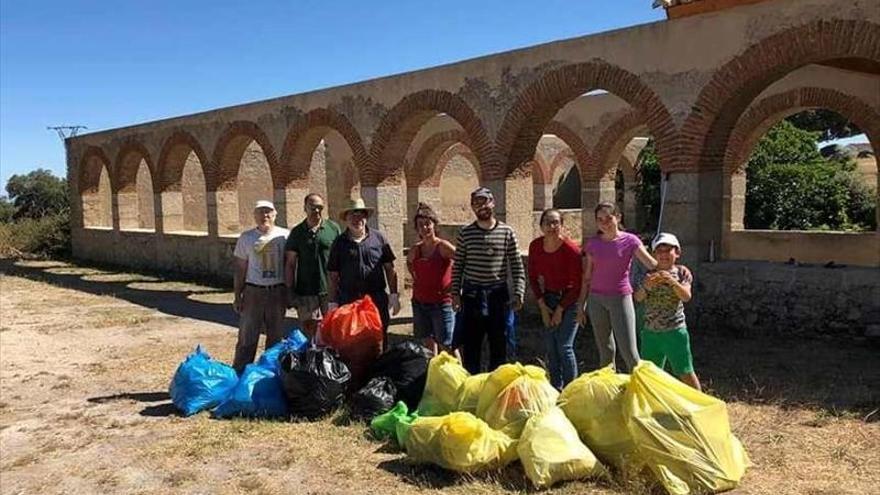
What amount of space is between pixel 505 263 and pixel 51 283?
14239 millimetres

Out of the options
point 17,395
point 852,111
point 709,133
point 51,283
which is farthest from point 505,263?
point 51,283

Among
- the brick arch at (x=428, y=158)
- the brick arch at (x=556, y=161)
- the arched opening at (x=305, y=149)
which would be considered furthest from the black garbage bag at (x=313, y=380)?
the brick arch at (x=556, y=161)

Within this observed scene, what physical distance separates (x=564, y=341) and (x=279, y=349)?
2363 mm

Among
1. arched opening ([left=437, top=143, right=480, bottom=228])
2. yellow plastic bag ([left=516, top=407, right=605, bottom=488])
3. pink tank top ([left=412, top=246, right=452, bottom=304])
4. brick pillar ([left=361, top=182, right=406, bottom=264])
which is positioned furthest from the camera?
arched opening ([left=437, top=143, right=480, bottom=228])

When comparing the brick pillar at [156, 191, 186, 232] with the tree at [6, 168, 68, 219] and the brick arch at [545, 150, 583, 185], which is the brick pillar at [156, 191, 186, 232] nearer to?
the brick arch at [545, 150, 583, 185]

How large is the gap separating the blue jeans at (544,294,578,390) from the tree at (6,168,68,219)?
4761 cm

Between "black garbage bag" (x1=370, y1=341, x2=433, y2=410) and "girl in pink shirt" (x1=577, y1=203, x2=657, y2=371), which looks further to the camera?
"black garbage bag" (x1=370, y1=341, x2=433, y2=410)

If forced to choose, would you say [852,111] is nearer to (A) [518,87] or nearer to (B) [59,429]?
(A) [518,87]

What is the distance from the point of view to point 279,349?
636 cm

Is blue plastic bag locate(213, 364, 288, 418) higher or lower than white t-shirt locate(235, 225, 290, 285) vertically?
lower

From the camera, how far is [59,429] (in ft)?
20.2

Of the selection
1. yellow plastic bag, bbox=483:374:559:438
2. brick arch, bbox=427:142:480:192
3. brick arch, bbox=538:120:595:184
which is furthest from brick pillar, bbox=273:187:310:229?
yellow plastic bag, bbox=483:374:559:438

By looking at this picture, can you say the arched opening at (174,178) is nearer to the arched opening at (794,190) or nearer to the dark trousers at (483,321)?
the arched opening at (794,190)

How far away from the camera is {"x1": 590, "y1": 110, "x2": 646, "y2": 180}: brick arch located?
54.0 feet
